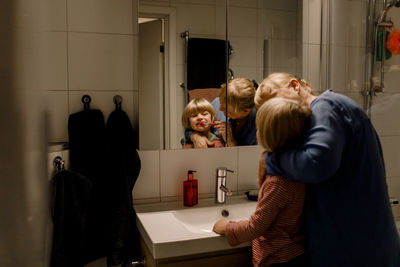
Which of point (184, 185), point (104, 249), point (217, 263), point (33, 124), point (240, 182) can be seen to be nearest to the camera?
point (33, 124)

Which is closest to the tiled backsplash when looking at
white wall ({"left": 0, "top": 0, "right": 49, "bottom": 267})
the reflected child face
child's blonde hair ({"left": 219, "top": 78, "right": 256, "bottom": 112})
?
the reflected child face

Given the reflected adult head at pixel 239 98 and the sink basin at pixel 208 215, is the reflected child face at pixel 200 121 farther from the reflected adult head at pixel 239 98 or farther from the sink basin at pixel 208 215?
the sink basin at pixel 208 215

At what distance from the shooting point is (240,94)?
1734 mm

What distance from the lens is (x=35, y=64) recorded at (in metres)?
0.15

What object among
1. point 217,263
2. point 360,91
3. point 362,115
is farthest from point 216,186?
point 360,91

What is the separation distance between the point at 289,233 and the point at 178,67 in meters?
0.85

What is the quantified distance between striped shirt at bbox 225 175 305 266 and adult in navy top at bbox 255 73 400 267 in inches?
1.6

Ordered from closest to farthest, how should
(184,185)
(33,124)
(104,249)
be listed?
(33,124)
(104,249)
(184,185)

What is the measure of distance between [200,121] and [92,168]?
53cm

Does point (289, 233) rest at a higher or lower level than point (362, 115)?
lower

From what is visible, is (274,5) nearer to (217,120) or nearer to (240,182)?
(217,120)

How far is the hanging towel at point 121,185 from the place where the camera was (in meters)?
1.48

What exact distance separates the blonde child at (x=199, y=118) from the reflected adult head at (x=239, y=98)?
0.08 metres

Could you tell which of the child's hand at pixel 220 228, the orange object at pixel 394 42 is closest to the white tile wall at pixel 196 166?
the child's hand at pixel 220 228
